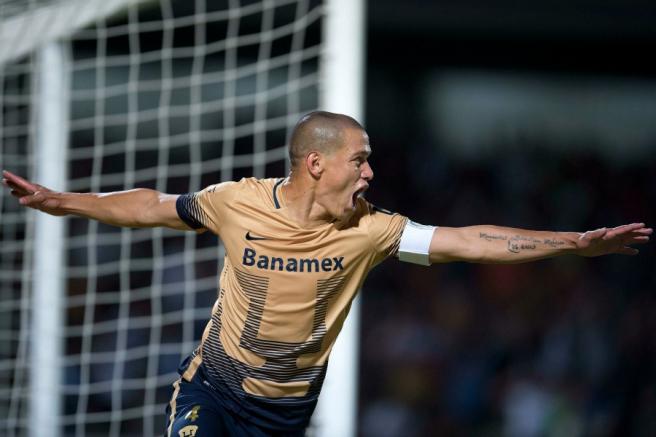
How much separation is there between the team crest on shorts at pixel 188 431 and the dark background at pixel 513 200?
5.86 metres

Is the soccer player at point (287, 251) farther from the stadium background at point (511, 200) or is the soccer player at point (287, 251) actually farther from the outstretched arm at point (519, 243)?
the stadium background at point (511, 200)

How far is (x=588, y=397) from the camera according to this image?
9.30 meters

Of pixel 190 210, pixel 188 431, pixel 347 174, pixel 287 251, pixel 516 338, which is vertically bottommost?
pixel 516 338

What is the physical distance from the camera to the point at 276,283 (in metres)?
3.85

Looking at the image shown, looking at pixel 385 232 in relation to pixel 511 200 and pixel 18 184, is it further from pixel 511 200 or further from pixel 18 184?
pixel 511 200

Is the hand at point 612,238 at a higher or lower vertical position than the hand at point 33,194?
lower

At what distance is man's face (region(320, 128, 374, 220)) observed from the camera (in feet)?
12.5

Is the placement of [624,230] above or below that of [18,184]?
below

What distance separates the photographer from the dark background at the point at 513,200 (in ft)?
30.9

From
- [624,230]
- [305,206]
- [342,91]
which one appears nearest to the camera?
[624,230]

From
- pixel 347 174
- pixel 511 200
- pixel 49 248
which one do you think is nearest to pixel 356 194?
pixel 347 174

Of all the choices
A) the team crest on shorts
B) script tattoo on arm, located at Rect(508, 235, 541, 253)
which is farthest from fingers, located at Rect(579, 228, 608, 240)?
the team crest on shorts

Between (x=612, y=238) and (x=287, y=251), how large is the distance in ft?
3.92

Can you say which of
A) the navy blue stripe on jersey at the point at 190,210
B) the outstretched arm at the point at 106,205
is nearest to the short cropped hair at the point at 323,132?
the navy blue stripe on jersey at the point at 190,210
